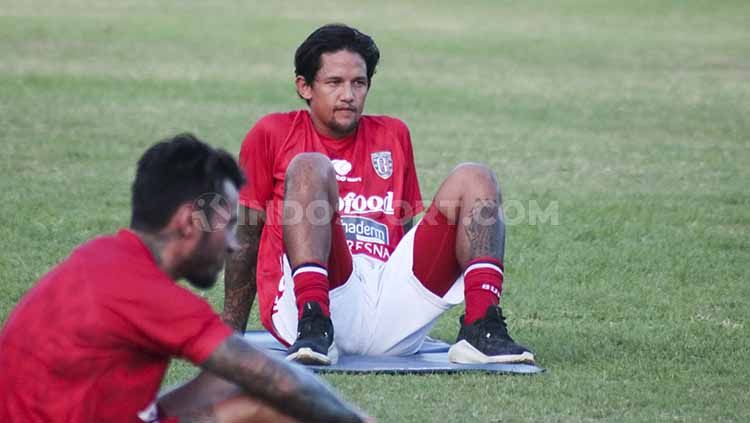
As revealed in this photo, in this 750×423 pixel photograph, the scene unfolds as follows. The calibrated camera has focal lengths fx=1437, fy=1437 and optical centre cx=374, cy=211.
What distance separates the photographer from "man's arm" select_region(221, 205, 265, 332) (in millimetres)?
7160

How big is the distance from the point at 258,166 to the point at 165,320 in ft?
9.92

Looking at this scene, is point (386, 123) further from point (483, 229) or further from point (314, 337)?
point (314, 337)

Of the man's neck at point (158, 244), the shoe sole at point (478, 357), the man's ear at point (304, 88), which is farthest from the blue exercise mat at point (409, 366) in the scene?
the man's neck at point (158, 244)

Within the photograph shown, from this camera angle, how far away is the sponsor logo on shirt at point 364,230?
700cm

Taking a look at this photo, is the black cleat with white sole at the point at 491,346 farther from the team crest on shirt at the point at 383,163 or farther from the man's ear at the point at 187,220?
the man's ear at the point at 187,220

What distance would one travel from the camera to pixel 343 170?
279 inches

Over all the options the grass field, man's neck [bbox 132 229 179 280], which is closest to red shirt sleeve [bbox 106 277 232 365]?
man's neck [bbox 132 229 179 280]

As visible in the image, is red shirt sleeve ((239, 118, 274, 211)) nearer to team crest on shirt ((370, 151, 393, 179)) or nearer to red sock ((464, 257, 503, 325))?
team crest on shirt ((370, 151, 393, 179))

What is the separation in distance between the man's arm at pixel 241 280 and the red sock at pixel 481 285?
1.14m

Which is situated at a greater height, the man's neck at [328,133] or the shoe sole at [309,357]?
the man's neck at [328,133]

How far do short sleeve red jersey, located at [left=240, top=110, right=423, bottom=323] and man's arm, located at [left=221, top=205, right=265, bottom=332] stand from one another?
0.36ft

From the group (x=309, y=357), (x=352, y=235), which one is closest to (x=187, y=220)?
(x=309, y=357)

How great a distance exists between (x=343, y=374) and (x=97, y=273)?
2513 millimetres

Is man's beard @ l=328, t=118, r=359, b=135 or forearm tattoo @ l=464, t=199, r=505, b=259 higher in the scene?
man's beard @ l=328, t=118, r=359, b=135
